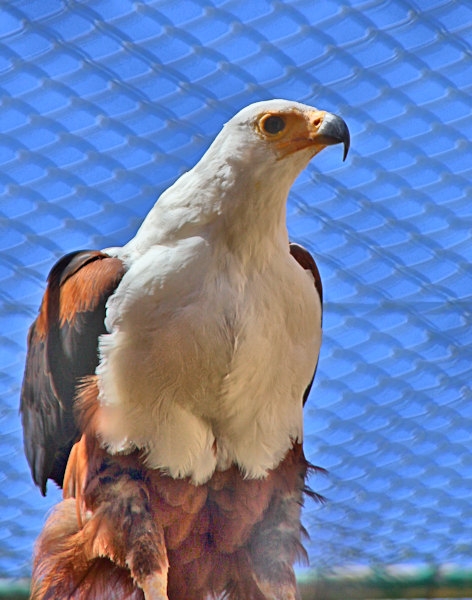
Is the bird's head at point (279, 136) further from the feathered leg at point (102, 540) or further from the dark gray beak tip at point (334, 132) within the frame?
the feathered leg at point (102, 540)

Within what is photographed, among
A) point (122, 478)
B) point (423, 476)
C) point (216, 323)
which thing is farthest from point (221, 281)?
point (423, 476)

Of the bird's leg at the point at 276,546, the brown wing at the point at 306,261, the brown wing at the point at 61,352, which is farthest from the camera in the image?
the brown wing at the point at 306,261

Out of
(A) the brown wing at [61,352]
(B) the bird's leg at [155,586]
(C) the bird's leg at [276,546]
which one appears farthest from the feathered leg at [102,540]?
(C) the bird's leg at [276,546]

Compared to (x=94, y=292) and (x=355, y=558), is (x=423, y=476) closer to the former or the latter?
(x=355, y=558)

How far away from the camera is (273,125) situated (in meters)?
2.97

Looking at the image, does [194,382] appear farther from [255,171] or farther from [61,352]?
[255,171]

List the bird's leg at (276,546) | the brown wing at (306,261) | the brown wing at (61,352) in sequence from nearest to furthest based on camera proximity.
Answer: the brown wing at (61,352) < the bird's leg at (276,546) < the brown wing at (306,261)

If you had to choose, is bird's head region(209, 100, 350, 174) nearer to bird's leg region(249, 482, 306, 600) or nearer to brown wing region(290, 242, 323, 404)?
brown wing region(290, 242, 323, 404)

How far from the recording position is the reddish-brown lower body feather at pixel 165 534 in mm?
2971

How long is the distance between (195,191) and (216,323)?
38 centimetres

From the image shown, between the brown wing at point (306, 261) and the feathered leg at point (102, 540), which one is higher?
the brown wing at point (306, 261)

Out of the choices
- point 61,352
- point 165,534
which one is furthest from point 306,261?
point 165,534

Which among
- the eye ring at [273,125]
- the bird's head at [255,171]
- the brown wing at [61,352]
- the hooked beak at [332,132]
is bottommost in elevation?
the brown wing at [61,352]

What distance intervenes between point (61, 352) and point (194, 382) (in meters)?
0.47
